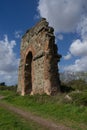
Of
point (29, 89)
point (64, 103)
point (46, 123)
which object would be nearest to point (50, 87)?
point (64, 103)

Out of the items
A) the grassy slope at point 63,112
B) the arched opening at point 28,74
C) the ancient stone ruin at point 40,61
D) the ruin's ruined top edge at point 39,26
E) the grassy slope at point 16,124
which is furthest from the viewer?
the arched opening at point 28,74

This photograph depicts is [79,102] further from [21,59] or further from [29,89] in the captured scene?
[21,59]

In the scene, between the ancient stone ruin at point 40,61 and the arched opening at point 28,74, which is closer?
the ancient stone ruin at point 40,61

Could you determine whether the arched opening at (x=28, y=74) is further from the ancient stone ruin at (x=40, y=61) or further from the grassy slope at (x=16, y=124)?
the grassy slope at (x=16, y=124)

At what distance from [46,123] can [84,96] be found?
12.3 ft

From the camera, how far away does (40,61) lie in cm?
1797

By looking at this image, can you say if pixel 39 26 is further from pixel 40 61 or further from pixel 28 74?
pixel 28 74

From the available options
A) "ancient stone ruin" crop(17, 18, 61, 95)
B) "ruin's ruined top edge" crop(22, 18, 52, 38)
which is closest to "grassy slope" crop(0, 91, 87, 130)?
"ancient stone ruin" crop(17, 18, 61, 95)

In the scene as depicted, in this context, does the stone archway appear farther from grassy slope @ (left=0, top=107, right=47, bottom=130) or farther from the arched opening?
grassy slope @ (left=0, top=107, right=47, bottom=130)

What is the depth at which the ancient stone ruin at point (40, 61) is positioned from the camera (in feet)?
54.6

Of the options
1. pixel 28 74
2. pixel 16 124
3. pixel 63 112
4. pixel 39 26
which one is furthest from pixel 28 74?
pixel 16 124

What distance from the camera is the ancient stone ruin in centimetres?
1666

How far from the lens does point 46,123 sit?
9680mm

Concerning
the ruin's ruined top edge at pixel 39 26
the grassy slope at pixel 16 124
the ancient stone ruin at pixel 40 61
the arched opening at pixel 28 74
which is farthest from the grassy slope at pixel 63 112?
the arched opening at pixel 28 74
